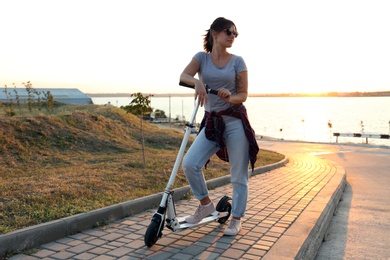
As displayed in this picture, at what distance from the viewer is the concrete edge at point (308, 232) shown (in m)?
3.96

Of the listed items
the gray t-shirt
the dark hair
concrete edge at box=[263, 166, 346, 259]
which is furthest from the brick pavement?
the dark hair

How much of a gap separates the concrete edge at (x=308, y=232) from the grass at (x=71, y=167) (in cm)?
Answer: 235

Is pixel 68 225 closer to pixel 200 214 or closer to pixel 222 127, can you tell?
pixel 200 214

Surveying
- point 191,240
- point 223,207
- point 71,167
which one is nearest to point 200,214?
point 191,240

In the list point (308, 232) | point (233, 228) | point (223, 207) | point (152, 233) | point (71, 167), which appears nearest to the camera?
point (152, 233)

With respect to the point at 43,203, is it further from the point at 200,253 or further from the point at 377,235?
the point at 377,235

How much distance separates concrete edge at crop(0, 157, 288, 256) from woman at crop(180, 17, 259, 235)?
1.19 metres

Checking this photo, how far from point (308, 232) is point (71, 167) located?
18.0 ft

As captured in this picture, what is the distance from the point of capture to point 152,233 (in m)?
3.96

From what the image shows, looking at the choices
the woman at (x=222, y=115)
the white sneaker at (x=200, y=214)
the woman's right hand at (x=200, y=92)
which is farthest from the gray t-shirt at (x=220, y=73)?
the white sneaker at (x=200, y=214)

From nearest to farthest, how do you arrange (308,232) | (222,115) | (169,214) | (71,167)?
(169,214) → (222,115) → (308,232) → (71,167)

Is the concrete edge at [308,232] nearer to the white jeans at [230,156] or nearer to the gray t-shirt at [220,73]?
the white jeans at [230,156]

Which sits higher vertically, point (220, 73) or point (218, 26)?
point (218, 26)

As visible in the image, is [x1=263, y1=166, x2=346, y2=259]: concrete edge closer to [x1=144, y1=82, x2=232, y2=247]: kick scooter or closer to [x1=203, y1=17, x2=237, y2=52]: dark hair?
[x1=144, y1=82, x2=232, y2=247]: kick scooter
